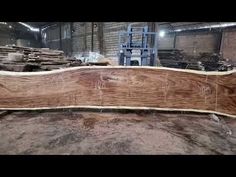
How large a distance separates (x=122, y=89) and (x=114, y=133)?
2.65 ft

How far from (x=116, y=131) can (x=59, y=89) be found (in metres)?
1.08

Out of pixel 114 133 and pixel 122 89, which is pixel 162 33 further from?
pixel 114 133

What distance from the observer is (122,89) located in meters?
2.86

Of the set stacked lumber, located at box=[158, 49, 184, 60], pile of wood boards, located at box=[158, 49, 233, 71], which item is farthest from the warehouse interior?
stacked lumber, located at box=[158, 49, 184, 60]

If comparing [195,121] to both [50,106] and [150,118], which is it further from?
[50,106]

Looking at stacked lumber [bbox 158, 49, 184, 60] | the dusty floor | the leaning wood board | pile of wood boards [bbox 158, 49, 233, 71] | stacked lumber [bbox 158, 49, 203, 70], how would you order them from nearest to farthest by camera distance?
the dusty floor < the leaning wood board < pile of wood boards [bbox 158, 49, 233, 71] < stacked lumber [bbox 158, 49, 203, 70] < stacked lumber [bbox 158, 49, 184, 60]

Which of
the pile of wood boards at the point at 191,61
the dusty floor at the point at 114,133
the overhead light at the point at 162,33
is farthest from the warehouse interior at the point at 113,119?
the overhead light at the point at 162,33

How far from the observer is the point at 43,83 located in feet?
9.21

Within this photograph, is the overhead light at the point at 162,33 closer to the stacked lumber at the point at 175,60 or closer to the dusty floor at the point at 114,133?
the stacked lumber at the point at 175,60

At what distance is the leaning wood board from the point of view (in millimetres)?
2807

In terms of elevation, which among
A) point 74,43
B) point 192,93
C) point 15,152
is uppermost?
point 74,43

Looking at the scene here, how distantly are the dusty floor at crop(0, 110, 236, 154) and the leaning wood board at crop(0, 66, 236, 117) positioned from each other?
153mm

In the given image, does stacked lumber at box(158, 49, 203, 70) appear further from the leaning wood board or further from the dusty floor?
the dusty floor
